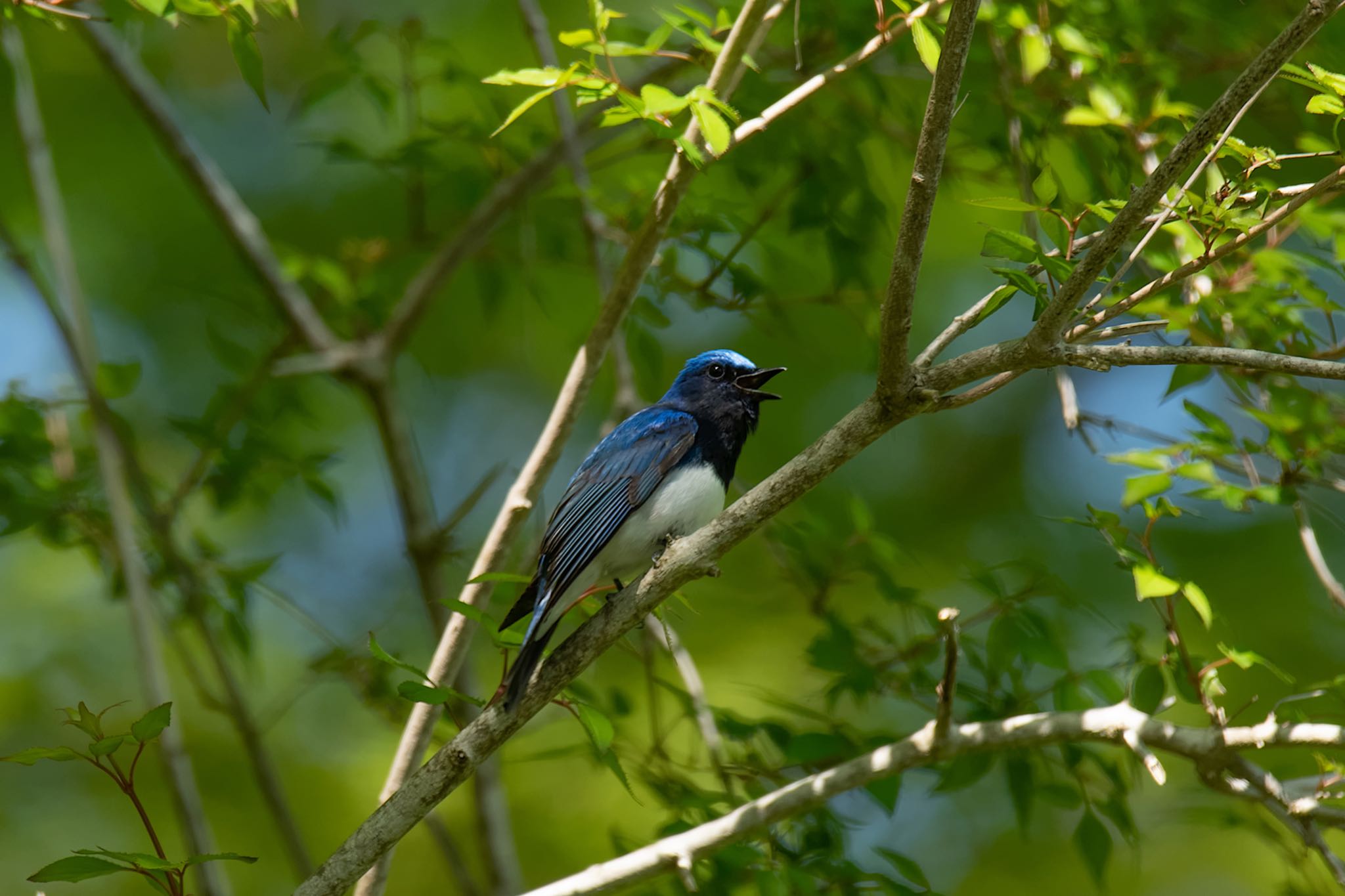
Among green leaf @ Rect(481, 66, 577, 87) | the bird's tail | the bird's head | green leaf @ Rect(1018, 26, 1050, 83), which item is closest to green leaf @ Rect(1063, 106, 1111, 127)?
green leaf @ Rect(1018, 26, 1050, 83)

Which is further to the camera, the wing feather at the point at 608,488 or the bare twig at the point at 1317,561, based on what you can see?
the wing feather at the point at 608,488

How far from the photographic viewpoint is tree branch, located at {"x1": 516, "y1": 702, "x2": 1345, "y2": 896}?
310 centimetres

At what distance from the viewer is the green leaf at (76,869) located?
232 centimetres

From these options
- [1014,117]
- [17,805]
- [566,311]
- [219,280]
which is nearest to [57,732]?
[17,805]

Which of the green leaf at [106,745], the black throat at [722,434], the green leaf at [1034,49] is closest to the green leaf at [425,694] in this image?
the green leaf at [106,745]

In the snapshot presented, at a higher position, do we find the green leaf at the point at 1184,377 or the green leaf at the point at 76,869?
the green leaf at the point at 1184,377

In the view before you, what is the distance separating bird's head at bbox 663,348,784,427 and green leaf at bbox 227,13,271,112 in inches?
80.1

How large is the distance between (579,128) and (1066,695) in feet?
9.49

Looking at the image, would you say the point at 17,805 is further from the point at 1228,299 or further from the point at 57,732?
the point at 1228,299

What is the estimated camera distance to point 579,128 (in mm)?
4836

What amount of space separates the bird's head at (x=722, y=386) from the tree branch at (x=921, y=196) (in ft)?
5.82

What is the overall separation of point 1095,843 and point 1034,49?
2.47 metres

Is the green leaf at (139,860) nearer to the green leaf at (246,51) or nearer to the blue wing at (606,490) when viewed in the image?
the blue wing at (606,490)

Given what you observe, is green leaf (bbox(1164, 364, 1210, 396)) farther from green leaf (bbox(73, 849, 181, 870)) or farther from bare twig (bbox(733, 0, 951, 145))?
green leaf (bbox(73, 849, 181, 870))
